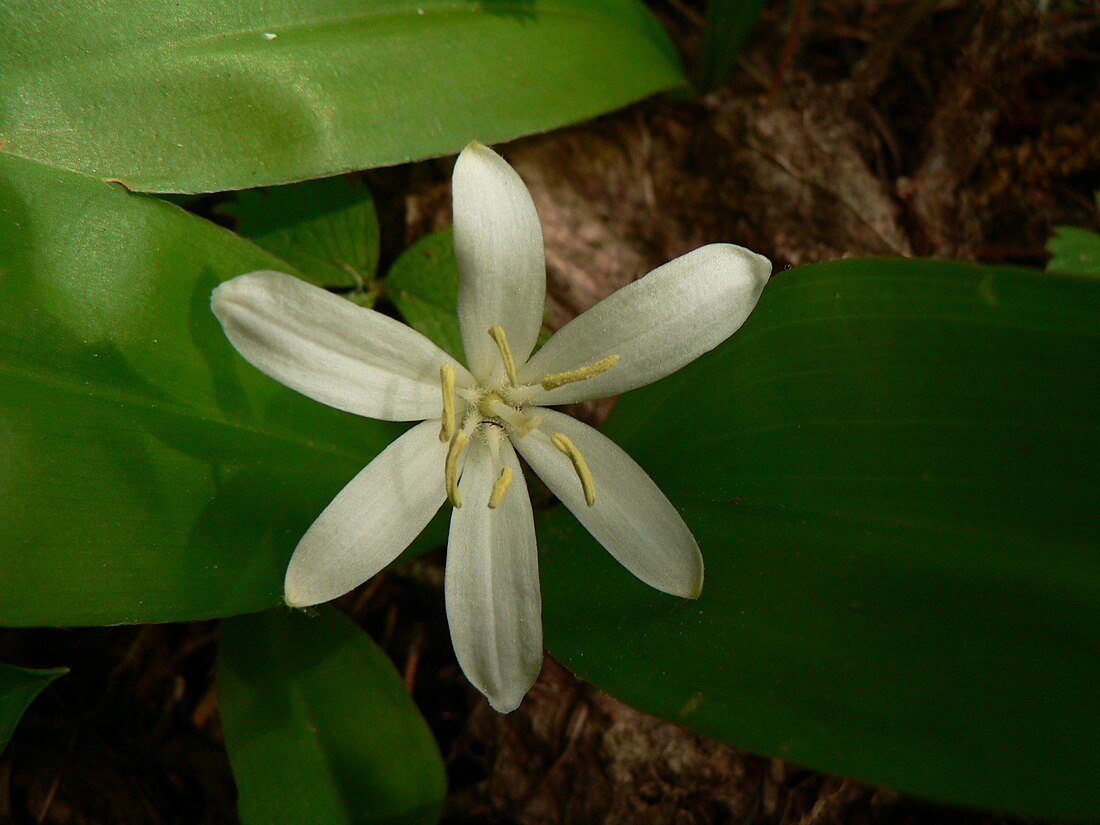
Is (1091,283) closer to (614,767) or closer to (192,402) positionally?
(192,402)

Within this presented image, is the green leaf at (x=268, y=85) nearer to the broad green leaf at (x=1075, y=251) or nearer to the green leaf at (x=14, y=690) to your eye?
the green leaf at (x=14, y=690)

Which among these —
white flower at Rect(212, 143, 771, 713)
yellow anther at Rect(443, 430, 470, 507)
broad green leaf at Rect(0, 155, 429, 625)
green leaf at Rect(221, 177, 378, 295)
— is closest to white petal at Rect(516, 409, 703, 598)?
white flower at Rect(212, 143, 771, 713)

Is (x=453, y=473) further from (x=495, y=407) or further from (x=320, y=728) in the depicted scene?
(x=320, y=728)

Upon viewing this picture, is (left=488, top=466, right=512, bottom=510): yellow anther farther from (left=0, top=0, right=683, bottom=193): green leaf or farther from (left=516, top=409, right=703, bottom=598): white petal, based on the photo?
(left=0, top=0, right=683, bottom=193): green leaf

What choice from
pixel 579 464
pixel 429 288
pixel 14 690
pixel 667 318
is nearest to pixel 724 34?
pixel 429 288

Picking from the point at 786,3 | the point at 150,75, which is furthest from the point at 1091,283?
the point at 786,3

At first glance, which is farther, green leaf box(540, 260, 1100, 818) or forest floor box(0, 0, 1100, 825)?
forest floor box(0, 0, 1100, 825)
